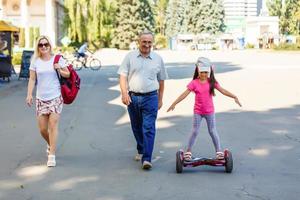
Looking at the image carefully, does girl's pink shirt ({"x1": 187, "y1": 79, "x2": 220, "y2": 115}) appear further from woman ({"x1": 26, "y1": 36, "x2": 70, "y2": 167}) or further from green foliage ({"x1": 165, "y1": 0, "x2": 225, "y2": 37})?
green foliage ({"x1": 165, "y1": 0, "x2": 225, "y2": 37})

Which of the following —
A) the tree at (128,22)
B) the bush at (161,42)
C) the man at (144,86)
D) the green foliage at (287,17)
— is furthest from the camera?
the bush at (161,42)

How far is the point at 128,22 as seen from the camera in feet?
293

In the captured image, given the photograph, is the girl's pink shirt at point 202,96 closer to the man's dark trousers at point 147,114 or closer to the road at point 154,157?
the man's dark trousers at point 147,114

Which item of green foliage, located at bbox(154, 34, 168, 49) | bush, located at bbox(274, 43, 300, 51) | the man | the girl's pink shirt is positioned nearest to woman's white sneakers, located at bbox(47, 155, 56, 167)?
the man

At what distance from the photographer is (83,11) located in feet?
230

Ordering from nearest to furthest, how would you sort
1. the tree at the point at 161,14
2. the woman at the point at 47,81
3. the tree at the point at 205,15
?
the woman at the point at 47,81 → the tree at the point at 205,15 → the tree at the point at 161,14

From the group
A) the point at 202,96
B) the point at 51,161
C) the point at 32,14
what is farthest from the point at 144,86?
the point at 32,14

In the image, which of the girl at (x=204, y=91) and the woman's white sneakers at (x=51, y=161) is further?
the woman's white sneakers at (x=51, y=161)

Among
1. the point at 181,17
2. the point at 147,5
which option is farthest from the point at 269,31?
the point at 147,5

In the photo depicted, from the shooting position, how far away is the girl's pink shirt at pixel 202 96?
720 cm

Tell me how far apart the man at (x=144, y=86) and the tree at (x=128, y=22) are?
81499mm

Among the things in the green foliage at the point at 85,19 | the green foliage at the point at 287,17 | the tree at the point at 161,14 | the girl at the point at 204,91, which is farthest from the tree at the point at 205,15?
the girl at the point at 204,91

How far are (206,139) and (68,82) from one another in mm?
2857

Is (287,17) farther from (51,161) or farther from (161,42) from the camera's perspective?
(51,161)
